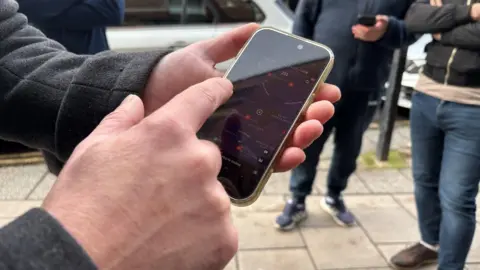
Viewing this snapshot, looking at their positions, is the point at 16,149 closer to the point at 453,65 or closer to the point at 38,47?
the point at 38,47

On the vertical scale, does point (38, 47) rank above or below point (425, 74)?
above

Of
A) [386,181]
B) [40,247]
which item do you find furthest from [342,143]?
[40,247]

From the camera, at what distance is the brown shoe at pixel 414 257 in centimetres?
297

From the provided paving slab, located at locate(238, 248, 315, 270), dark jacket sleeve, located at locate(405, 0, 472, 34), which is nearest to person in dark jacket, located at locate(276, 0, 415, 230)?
dark jacket sleeve, located at locate(405, 0, 472, 34)

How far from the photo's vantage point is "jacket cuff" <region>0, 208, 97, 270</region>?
646mm

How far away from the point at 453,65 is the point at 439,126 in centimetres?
33

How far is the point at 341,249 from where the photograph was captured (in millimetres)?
3158

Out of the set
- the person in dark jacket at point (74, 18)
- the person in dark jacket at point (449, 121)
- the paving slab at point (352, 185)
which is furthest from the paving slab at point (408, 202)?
the person in dark jacket at point (74, 18)

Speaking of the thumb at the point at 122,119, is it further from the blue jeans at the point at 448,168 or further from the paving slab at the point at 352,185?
the paving slab at the point at 352,185

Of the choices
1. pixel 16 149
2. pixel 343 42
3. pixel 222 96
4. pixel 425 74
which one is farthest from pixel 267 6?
pixel 222 96

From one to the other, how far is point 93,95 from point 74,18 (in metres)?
1.88

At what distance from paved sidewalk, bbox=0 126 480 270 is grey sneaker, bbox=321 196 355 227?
0.05 metres

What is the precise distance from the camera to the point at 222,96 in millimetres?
932

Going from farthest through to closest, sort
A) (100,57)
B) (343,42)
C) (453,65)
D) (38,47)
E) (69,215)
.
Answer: (343,42)
(453,65)
(38,47)
(100,57)
(69,215)
